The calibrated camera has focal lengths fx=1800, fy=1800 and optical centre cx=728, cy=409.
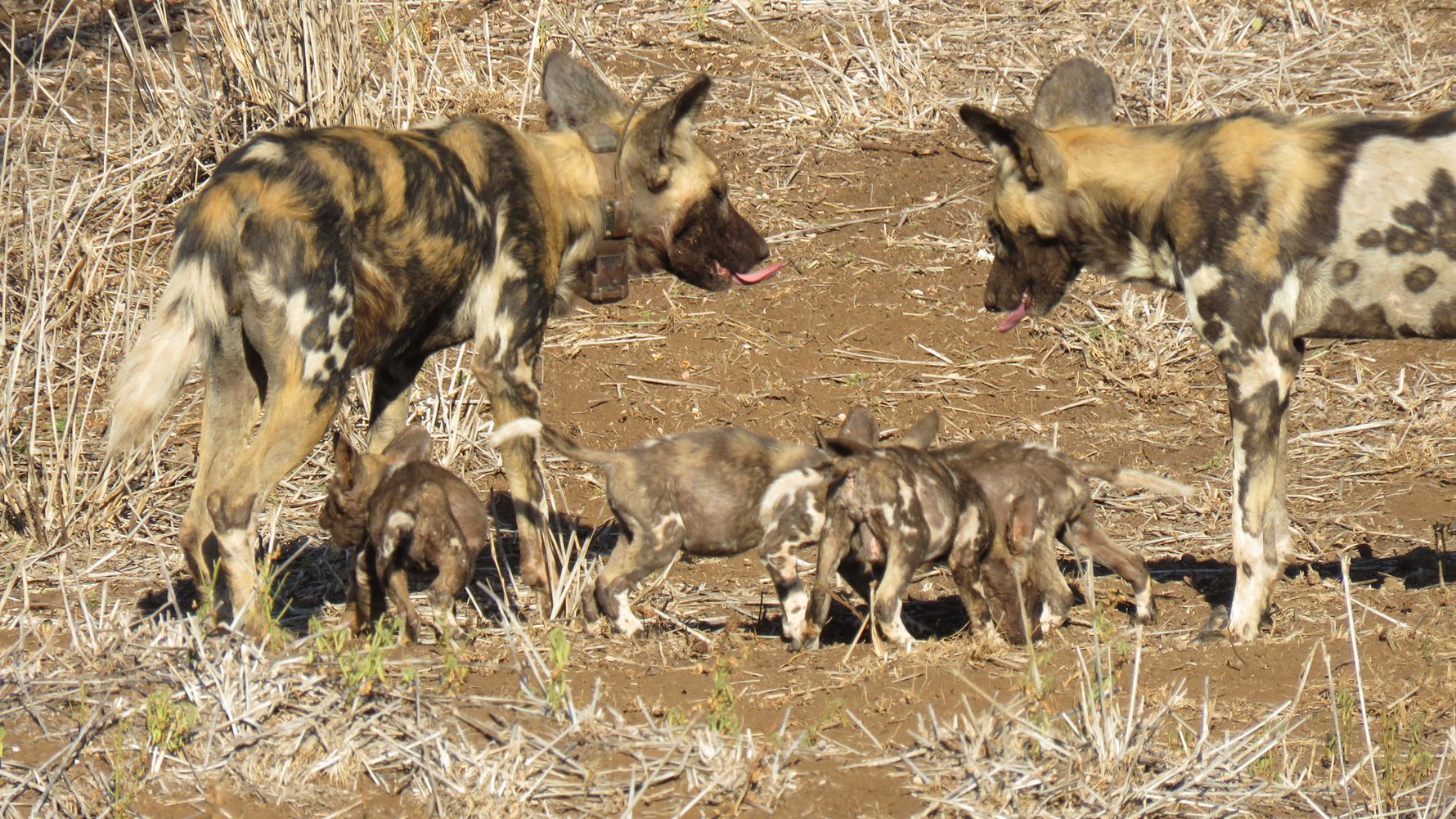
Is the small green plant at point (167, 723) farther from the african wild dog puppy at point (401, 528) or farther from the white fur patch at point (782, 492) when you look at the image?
the white fur patch at point (782, 492)

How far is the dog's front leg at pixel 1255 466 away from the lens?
220 inches

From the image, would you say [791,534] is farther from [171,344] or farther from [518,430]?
[171,344]

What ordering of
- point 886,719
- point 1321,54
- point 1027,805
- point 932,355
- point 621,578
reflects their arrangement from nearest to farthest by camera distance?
point 1027,805 < point 886,719 < point 621,578 < point 932,355 < point 1321,54

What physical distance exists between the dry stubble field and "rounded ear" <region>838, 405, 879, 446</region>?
2.11 ft

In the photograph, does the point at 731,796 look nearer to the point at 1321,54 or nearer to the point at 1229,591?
the point at 1229,591

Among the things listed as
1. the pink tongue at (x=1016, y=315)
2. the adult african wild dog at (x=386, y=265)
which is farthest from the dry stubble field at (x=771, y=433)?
the pink tongue at (x=1016, y=315)

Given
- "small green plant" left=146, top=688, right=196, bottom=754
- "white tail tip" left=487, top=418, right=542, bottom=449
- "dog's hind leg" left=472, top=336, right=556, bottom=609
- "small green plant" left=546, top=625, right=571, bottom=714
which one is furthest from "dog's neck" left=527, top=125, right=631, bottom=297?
"small green plant" left=146, top=688, right=196, bottom=754

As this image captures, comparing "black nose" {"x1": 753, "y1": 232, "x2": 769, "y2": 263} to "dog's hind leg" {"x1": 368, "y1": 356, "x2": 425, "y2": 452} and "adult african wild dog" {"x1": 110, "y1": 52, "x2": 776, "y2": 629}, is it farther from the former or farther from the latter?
"dog's hind leg" {"x1": 368, "y1": 356, "x2": 425, "y2": 452}

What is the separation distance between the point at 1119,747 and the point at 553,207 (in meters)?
2.85

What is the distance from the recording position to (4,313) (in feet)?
21.7

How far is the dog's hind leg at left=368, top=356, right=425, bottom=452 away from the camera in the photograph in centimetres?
609

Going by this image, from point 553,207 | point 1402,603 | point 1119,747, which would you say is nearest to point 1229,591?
point 1402,603

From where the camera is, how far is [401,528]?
17.7 ft

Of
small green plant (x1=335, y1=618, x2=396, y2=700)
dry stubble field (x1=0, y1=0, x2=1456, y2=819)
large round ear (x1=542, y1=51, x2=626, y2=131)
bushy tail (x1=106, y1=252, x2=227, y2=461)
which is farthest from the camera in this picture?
large round ear (x1=542, y1=51, x2=626, y2=131)
